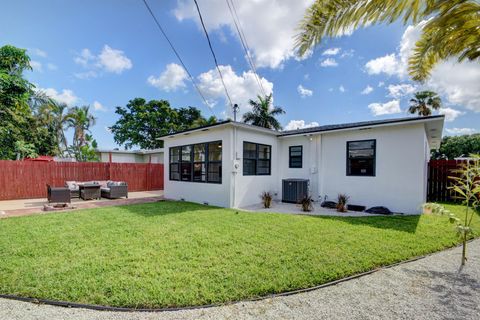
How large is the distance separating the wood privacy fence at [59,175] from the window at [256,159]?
919cm

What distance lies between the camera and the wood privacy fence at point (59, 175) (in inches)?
434

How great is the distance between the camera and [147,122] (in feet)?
95.7

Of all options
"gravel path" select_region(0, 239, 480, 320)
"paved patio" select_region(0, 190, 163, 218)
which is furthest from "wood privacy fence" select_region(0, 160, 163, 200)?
"gravel path" select_region(0, 239, 480, 320)

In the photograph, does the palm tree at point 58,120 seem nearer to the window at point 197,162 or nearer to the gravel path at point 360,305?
the window at point 197,162

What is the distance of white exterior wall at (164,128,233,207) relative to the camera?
905 centimetres

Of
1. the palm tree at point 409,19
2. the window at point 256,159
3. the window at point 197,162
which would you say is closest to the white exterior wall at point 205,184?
the window at point 197,162

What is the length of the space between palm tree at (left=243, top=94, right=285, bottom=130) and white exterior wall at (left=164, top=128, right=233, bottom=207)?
12.5m

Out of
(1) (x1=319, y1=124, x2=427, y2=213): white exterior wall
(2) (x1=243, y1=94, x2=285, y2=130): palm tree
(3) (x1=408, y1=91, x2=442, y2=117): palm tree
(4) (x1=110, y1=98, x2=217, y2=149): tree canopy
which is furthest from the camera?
(4) (x1=110, y1=98, x2=217, y2=149): tree canopy

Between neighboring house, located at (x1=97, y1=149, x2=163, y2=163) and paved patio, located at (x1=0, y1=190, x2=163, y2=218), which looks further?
neighboring house, located at (x1=97, y1=149, x2=163, y2=163)

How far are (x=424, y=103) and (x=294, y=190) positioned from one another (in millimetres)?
18302

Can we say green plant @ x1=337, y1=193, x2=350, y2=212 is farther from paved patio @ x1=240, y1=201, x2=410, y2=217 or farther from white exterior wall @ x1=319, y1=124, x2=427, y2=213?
white exterior wall @ x1=319, y1=124, x2=427, y2=213

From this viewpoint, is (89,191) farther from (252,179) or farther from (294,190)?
(294,190)

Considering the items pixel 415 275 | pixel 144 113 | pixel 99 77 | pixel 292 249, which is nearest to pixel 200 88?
pixel 99 77

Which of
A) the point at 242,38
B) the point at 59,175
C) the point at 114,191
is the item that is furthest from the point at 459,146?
the point at 59,175
